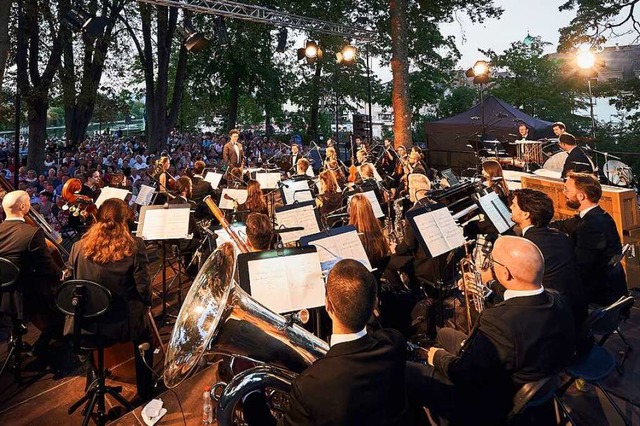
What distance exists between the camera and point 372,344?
2035 millimetres

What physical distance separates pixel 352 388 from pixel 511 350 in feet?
3.81

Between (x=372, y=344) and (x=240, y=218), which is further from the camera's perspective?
(x=240, y=218)

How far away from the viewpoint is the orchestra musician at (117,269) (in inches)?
150

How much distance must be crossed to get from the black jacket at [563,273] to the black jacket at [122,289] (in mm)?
3583

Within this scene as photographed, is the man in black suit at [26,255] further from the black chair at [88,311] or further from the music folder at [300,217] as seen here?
the music folder at [300,217]

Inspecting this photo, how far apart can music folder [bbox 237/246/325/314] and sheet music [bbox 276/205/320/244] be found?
1.72 meters

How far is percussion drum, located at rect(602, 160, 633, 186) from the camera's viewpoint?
9.36 m

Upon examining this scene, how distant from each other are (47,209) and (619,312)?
9.99 meters

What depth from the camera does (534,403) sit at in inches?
106

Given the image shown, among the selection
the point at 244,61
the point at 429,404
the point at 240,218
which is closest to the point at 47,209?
the point at 240,218

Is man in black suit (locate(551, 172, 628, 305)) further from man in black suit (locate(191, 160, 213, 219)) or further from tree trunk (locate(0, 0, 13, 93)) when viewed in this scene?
tree trunk (locate(0, 0, 13, 93))

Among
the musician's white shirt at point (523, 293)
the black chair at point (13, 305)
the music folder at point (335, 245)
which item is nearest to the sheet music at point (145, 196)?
the black chair at point (13, 305)

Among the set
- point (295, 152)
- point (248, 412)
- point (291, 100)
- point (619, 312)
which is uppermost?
point (291, 100)

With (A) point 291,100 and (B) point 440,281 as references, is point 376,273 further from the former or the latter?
(A) point 291,100
